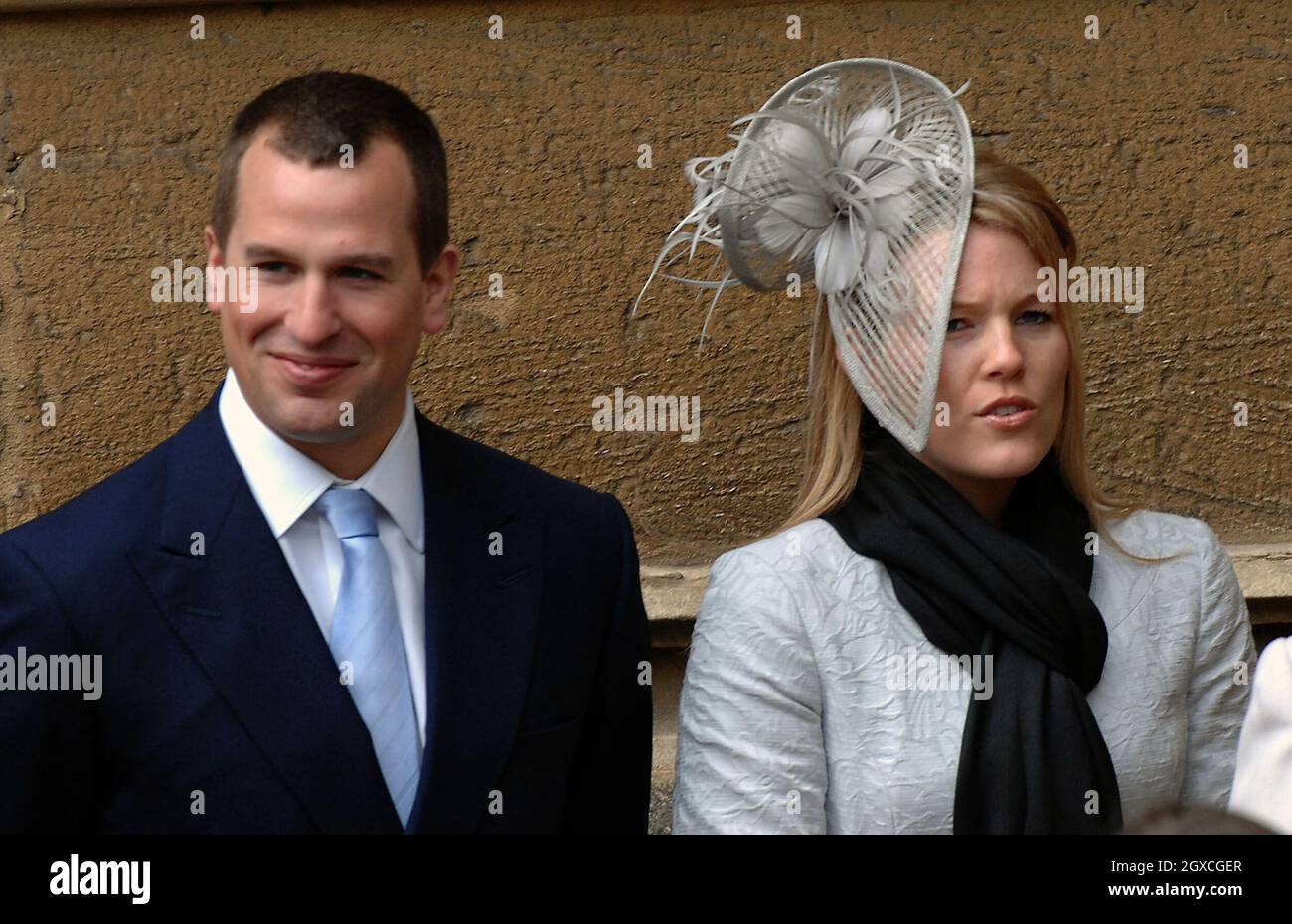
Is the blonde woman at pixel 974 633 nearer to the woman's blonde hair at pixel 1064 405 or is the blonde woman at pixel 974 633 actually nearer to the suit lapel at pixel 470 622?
the woman's blonde hair at pixel 1064 405

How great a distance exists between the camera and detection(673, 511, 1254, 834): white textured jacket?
8.36ft

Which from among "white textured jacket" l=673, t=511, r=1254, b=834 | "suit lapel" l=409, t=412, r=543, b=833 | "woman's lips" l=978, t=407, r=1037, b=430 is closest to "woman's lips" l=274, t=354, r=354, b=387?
"suit lapel" l=409, t=412, r=543, b=833

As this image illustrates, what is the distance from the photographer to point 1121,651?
8.89 ft

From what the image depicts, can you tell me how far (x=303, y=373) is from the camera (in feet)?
7.48

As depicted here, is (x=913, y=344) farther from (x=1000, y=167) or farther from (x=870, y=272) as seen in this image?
(x=1000, y=167)

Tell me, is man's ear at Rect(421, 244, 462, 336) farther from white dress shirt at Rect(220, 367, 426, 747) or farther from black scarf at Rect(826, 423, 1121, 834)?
black scarf at Rect(826, 423, 1121, 834)

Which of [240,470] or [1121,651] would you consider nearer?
[240,470]

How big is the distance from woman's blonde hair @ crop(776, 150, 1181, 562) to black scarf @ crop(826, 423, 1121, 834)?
38mm

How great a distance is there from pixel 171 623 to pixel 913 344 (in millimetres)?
1111

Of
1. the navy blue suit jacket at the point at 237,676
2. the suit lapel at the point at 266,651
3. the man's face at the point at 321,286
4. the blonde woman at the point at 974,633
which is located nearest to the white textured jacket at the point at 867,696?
the blonde woman at the point at 974,633

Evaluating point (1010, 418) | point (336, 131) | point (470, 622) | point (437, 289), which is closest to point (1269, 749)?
point (1010, 418)
